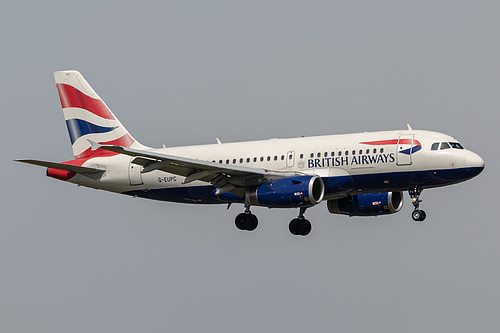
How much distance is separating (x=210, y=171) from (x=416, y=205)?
Answer: 10.4m

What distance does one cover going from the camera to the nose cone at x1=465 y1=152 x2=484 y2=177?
1930 inches

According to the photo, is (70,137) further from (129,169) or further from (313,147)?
(313,147)

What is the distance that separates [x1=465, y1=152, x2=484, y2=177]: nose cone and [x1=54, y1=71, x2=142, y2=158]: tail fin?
1927cm

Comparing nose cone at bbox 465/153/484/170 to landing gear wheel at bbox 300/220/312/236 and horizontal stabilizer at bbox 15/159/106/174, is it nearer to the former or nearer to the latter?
landing gear wheel at bbox 300/220/312/236

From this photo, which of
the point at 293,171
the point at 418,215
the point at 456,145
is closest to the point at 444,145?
the point at 456,145

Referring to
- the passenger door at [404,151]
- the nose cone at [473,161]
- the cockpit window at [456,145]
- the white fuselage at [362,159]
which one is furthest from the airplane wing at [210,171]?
the nose cone at [473,161]

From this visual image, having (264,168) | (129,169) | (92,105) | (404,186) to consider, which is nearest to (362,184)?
(404,186)

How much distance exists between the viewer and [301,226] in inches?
2207

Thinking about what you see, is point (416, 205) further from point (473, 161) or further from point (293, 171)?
point (293, 171)

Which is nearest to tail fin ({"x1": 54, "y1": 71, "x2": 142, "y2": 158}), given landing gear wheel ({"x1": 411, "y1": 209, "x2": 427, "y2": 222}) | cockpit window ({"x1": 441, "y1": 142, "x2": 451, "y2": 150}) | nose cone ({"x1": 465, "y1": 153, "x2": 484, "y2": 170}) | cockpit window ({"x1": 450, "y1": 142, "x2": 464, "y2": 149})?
landing gear wheel ({"x1": 411, "y1": 209, "x2": 427, "y2": 222})

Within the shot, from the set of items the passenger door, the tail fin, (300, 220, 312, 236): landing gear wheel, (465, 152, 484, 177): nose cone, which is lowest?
(300, 220, 312, 236): landing gear wheel

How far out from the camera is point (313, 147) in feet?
169

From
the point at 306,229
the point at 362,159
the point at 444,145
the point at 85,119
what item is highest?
the point at 85,119

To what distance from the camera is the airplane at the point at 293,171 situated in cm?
4925
